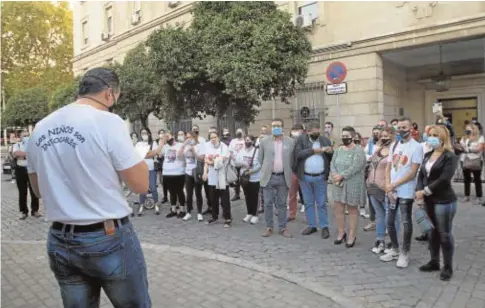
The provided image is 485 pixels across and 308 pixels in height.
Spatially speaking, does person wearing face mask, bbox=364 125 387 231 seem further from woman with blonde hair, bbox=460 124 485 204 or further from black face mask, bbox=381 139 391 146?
woman with blonde hair, bbox=460 124 485 204

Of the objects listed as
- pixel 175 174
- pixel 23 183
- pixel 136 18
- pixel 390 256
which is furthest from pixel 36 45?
pixel 390 256

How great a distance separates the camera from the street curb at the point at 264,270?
432 cm

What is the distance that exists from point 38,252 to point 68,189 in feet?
15.9

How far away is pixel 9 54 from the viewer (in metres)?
40.9

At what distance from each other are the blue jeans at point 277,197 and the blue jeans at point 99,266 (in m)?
4.89

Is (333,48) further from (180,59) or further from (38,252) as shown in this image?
(38,252)

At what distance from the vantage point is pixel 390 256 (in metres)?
5.61

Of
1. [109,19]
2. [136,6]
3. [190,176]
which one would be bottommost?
[190,176]

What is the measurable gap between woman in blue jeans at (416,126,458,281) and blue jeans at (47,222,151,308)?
147 inches

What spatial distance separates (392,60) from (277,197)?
1057 cm

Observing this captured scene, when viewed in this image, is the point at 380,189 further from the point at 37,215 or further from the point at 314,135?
the point at 37,215

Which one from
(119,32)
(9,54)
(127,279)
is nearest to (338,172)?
(127,279)

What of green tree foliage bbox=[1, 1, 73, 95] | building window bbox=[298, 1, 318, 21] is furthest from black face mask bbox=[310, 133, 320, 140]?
green tree foliage bbox=[1, 1, 73, 95]

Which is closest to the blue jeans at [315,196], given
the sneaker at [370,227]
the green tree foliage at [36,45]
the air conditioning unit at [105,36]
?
the sneaker at [370,227]
